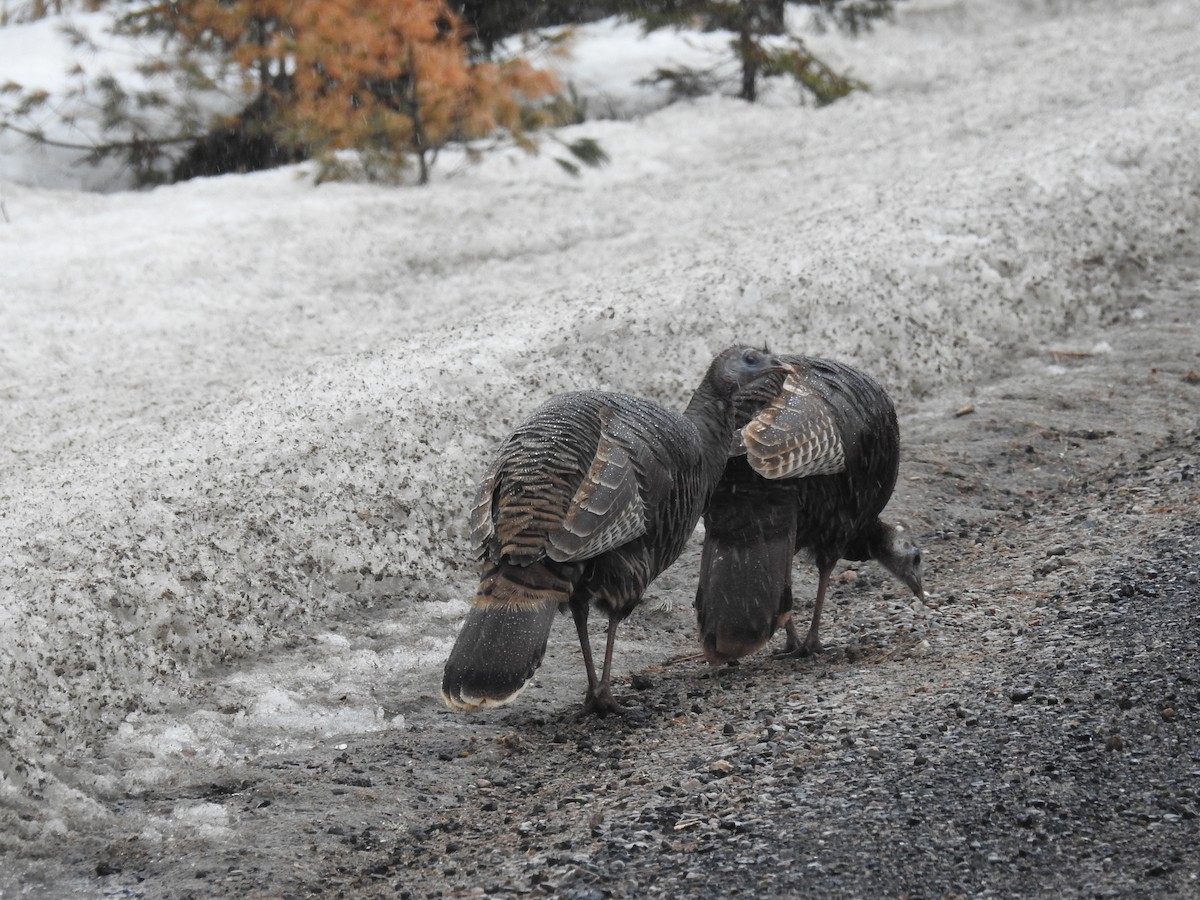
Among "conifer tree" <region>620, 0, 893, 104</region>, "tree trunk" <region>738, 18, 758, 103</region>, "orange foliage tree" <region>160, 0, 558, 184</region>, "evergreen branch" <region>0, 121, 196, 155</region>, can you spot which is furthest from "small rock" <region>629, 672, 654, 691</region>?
"tree trunk" <region>738, 18, 758, 103</region>

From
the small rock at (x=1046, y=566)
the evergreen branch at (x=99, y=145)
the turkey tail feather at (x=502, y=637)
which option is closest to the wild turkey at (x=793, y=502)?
the small rock at (x=1046, y=566)

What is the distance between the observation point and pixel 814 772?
400 centimetres

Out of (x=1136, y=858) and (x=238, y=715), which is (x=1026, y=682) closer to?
(x=1136, y=858)

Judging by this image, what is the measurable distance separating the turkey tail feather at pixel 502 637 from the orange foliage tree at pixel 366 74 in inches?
361

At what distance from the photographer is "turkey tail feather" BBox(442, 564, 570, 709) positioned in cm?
411

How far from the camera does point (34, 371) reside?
8555mm

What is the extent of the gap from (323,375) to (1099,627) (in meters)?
4.88

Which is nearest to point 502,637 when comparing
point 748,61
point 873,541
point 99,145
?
point 873,541

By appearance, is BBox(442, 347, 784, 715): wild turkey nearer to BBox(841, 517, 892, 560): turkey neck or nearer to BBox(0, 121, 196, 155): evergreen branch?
BBox(841, 517, 892, 560): turkey neck

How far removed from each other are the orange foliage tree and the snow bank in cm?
64

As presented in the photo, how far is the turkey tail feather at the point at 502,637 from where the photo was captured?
4.11 m

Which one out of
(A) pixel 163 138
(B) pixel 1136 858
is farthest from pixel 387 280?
(B) pixel 1136 858

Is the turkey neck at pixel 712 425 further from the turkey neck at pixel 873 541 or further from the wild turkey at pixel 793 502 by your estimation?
the turkey neck at pixel 873 541

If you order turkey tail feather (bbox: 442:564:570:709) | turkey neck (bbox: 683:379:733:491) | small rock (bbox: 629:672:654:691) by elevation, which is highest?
turkey neck (bbox: 683:379:733:491)
